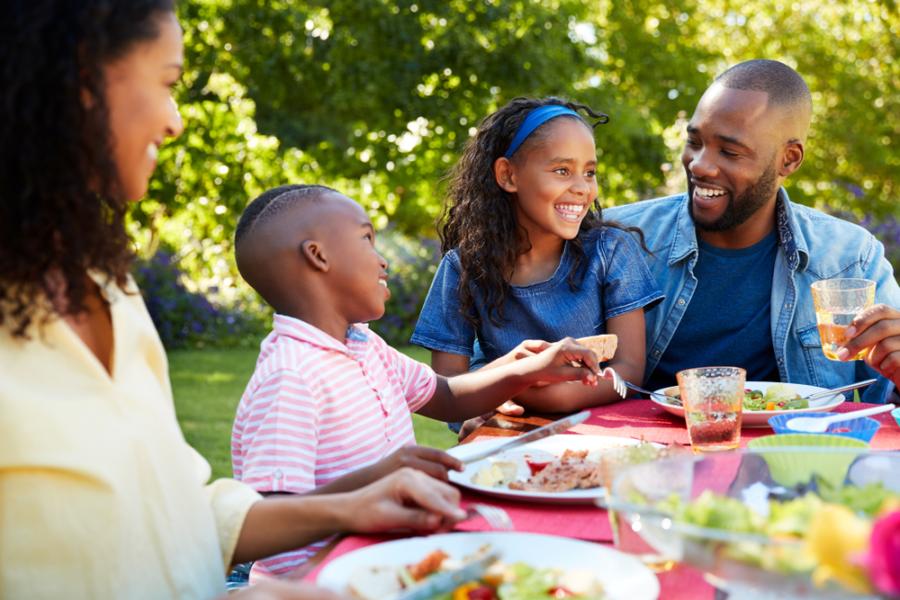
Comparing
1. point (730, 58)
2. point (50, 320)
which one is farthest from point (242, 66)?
point (50, 320)

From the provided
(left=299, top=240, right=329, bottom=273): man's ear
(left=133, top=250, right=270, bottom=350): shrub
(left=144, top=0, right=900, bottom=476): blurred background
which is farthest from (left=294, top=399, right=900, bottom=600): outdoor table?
(left=133, top=250, right=270, bottom=350): shrub

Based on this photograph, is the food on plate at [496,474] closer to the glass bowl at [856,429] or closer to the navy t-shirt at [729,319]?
the glass bowl at [856,429]

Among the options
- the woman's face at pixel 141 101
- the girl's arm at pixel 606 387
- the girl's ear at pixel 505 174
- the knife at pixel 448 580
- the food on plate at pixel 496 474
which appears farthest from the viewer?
the girl's ear at pixel 505 174

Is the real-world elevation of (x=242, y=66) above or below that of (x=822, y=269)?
above

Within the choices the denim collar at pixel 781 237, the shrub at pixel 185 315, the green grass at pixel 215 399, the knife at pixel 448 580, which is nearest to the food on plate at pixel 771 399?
the denim collar at pixel 781 237

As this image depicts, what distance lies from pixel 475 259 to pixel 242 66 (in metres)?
9.87

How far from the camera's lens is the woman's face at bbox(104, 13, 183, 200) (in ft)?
5.02

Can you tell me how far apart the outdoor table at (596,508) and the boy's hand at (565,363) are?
0.46 feet

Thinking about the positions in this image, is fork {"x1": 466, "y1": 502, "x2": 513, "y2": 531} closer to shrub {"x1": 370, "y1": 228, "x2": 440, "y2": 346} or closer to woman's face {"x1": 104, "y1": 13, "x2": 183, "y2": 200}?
woman's face {"x1": 104, "y1": 13, "x2": 183, "y2": 200}

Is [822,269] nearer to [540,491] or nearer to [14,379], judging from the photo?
[540,491]

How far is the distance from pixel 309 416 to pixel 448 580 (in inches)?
34.3

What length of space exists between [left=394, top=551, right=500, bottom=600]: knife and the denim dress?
195 cm

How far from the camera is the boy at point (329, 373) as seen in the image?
2.08 metres

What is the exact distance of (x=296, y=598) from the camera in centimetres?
137
